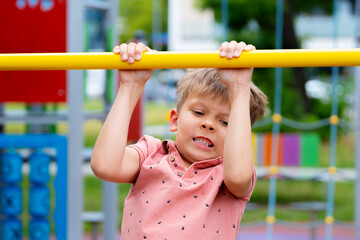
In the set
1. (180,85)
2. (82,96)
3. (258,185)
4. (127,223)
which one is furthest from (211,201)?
(258,185)

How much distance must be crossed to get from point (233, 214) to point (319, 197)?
17.2ft

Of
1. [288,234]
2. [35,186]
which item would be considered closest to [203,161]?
[35,186]

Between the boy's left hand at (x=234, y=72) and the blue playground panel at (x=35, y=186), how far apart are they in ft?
5.23

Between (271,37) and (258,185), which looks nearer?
(258,185)

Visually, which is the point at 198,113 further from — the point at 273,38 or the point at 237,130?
the point at 273,38

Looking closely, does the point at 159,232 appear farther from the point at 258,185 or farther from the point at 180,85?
the point at 258,185

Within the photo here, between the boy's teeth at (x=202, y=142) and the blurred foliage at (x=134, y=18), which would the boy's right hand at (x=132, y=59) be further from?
the blurred foliage at (x=134, y=18)

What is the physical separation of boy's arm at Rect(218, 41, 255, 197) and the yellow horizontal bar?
0.03 m

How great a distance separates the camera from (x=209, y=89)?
1.78m

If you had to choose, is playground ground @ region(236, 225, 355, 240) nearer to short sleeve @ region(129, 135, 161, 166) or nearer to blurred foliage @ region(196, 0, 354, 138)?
blurred foliage @ region(196, 0, 354, 138)

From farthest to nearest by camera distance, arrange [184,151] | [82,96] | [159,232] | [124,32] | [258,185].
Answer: [124,32] → [258,185] → [82,96] → [184,151] → [159,232]

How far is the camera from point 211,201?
172cm

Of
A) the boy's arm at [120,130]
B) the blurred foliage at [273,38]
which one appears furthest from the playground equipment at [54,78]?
the blurred foliage at [273,38]

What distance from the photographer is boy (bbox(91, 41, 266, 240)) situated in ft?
5.45
